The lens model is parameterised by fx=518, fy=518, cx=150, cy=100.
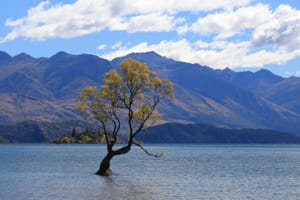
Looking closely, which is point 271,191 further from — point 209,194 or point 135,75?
point 135,75

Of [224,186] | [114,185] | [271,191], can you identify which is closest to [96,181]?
[114,185]

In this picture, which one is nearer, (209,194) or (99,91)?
(209,194)

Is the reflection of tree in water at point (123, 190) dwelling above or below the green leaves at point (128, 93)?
→ below

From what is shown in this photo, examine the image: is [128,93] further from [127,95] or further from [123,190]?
[123,190]

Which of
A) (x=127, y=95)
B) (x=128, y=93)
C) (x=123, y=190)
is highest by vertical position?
(x=128, y=93)

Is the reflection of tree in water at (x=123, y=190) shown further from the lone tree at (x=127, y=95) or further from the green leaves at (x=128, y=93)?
the green leaves at (x=128, y=93)

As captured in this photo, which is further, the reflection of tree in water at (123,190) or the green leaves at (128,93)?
the green leaves at (128,93)

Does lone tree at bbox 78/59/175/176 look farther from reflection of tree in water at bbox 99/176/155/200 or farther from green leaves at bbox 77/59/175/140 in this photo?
reflection of tree in water at bbox 99/176/155/200

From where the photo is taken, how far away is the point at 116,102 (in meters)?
89.9

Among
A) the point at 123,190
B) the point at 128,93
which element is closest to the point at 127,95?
the point at 128,93

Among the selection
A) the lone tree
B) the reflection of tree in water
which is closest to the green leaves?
the lone tree

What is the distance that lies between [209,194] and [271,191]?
34.9ft

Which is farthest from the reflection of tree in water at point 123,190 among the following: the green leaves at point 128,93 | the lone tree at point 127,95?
the green leaves at point 128,93

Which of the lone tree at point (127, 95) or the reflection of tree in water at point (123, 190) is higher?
the lone tree at point (127, 95)
